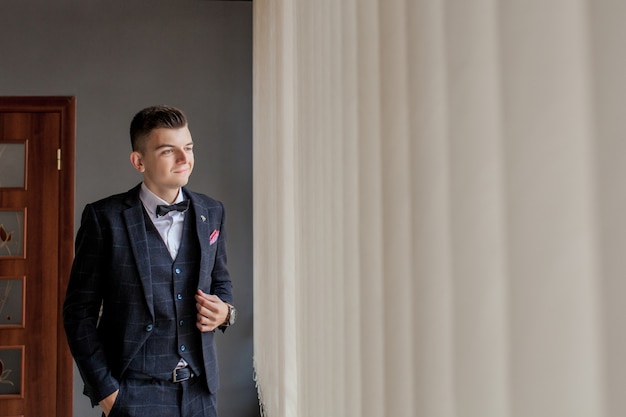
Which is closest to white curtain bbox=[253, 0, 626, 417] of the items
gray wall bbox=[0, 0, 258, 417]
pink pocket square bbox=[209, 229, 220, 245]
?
pink pocket square bbox=[209, 229, 220, 245]

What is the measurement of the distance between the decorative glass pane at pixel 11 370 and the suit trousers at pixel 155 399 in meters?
2.20

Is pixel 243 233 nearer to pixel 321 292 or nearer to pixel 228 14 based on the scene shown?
pixel 228 14

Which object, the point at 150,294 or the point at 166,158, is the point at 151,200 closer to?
the point at 166,158

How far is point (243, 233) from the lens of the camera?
3.53 m

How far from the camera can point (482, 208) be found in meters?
0.33

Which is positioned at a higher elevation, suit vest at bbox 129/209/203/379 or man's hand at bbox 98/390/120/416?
suit vest at bbox 129/209/203/379

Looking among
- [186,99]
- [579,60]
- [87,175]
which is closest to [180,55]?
[186,99]

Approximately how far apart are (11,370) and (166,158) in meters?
2.56

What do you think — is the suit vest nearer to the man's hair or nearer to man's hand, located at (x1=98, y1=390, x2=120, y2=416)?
man's hand, located at (x1=98, y1=390, x2=120, y2=416)

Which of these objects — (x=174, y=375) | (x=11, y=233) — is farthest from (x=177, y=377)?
(x=11, y=233)

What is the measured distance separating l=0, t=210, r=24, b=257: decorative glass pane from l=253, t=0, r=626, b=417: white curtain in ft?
10.7

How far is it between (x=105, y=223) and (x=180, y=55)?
227 cm

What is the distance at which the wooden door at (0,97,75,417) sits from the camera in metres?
3.30

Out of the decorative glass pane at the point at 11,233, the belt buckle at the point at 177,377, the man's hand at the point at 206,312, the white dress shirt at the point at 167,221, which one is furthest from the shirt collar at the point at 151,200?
the decorative glass pane at the point at 11,233
